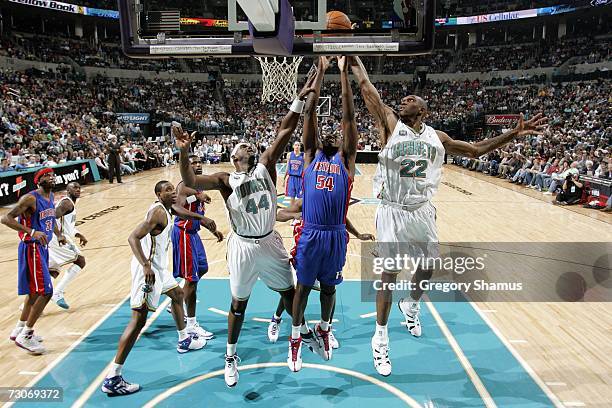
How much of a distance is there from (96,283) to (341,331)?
12.0ft

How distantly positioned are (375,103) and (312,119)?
0.59 meters

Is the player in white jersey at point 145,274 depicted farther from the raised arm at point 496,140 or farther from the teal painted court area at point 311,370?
the raised arm at point 496,140

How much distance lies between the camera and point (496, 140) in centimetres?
432

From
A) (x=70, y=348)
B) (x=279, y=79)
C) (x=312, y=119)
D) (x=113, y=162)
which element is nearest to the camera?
(x=312, y=119)

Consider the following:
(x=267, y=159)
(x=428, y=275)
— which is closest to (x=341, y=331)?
(x=428, y=275)

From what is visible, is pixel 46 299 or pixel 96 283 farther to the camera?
pixel 96 283

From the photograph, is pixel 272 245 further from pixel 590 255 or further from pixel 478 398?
pixel 590 255

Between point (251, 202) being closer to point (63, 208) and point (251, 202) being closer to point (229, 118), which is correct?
point (63, 208)

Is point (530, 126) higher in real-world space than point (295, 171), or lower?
higher

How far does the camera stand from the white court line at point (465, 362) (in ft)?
12.4

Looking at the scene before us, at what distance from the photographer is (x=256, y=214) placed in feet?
13.0

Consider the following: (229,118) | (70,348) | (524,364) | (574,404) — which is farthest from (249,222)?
(229,118)

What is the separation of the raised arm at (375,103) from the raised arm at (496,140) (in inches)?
20.0

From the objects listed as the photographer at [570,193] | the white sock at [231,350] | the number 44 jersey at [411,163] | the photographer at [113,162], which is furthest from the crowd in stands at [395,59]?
the white sock at [231,350]
